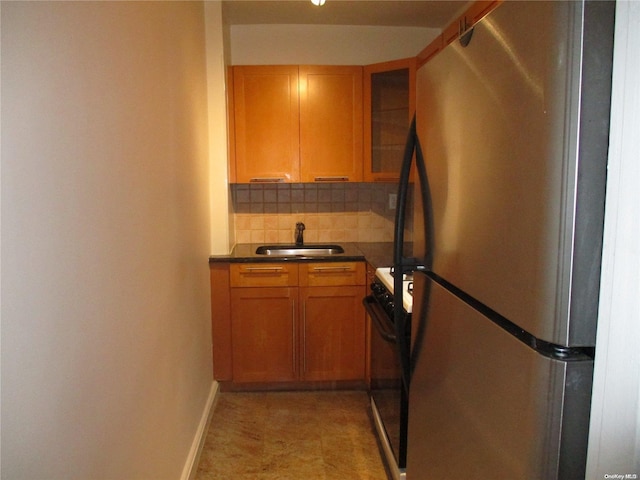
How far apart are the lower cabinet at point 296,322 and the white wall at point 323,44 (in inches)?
57.7

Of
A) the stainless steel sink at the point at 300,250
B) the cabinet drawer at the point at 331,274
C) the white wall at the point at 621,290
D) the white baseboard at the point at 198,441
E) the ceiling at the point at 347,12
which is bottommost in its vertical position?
the white baseboard at the point at 198,441

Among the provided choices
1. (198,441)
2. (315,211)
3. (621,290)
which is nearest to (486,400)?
(621,290)

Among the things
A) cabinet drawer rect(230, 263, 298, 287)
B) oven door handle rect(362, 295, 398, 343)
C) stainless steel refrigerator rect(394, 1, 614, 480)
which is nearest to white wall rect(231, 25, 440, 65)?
cabinet drawer rect(230, 263, 298, 287)

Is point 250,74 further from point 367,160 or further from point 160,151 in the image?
point 160,151

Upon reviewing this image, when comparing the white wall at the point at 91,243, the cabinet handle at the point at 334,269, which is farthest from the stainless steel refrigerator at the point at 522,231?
the cabinet handle at the point at 334,269

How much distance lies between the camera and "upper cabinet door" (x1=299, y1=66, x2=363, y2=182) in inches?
120

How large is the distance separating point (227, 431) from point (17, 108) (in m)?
2.17

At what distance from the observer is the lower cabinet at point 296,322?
289 cm

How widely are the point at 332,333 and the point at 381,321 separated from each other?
118 cm

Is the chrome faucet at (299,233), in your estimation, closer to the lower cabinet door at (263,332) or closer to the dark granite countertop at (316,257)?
the dark granite countertop at (316,257)

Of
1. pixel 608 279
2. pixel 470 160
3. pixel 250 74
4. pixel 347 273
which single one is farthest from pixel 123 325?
pixel 250 74

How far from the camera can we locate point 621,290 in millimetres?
585

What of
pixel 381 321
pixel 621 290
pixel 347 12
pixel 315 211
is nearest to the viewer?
pixel 621 290

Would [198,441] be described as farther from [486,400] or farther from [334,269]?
[486,400]
